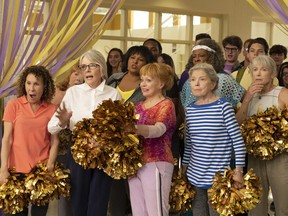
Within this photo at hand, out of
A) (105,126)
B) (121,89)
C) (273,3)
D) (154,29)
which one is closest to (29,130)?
(105,126)

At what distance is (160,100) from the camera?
4.30m

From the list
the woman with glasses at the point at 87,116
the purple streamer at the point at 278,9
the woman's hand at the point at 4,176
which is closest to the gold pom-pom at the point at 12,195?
the woman's hand at the point at 4,176

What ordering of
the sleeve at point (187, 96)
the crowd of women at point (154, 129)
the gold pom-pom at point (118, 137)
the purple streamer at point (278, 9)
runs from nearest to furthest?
1. the gold pom-pom at point (118, 137)
2. the crowd of women at point (154, 129)
3. the purple streamer at point (278, 9)
4. the sleeve at point (187, 96)

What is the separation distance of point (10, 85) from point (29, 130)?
455 mm

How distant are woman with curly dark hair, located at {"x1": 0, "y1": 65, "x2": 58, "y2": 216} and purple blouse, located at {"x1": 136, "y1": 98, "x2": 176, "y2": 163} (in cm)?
70

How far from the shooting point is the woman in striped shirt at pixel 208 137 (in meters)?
4.12

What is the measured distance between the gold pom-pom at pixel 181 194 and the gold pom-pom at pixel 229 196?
20 cm

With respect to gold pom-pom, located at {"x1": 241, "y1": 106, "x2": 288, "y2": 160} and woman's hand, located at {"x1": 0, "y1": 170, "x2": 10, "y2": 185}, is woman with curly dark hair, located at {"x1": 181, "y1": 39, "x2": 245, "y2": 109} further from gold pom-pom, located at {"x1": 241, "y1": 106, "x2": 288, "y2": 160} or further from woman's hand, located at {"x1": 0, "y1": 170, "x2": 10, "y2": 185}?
woman's hand, located at {"x1": 0, "y1": 170, "x2": 10, "y2": 185}

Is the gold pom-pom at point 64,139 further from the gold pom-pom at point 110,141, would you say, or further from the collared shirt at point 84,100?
the gold pom-pom at point 110,141

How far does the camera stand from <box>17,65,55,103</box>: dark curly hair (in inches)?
171

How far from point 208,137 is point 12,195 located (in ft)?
4.84

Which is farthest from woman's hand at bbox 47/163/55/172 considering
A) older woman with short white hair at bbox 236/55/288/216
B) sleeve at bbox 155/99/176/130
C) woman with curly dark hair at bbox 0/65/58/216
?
older woman with short white hair at bbox 236/55/288/216

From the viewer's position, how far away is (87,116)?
432 centimetres

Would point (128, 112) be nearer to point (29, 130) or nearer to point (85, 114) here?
point (85, 114)
